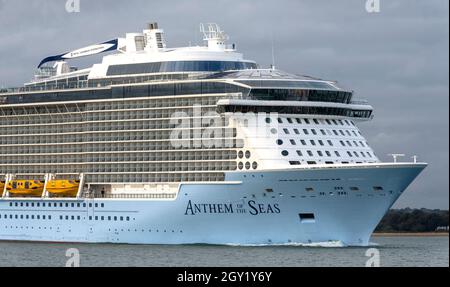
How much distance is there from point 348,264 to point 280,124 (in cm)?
1191

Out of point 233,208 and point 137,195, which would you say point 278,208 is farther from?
point 137,195

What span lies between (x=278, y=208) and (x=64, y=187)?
1405cm

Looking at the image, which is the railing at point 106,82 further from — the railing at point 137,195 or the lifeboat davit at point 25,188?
the railing at point 137,195

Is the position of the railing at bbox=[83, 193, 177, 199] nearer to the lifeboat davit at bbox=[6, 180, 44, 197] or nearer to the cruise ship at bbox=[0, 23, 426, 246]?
the cruise ship at bbox=[0, 23, 426, 246]

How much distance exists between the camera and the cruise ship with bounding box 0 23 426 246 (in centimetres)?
5978

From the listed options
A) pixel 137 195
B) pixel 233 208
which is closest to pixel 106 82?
pixel 137 195

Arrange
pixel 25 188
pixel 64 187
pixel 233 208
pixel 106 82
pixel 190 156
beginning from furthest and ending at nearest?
pixel 25 188 → pixel 64 187 → pixel 106 82 → pixel 190 156 → pixel 233 208

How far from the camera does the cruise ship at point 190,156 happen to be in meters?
59.8

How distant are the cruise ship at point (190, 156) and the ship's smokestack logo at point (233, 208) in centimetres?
6

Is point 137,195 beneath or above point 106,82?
Result: beneath

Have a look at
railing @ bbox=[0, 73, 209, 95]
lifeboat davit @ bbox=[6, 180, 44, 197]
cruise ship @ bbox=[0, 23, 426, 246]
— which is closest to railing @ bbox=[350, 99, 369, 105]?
cruise ship @ bbox=[0, 23, 426, 246]

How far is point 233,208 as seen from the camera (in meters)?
60.6

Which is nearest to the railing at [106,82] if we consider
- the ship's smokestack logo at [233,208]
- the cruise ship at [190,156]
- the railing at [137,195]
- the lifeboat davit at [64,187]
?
the cruise ship at [190,156]
